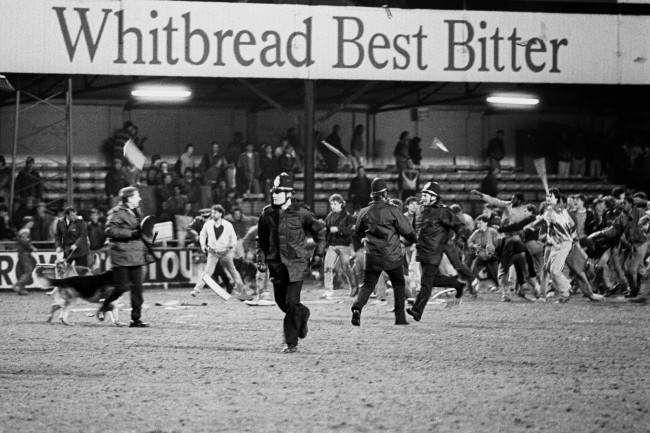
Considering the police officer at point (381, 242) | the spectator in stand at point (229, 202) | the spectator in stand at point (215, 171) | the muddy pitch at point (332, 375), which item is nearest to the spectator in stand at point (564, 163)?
the spectator in stand at point (215, 171)

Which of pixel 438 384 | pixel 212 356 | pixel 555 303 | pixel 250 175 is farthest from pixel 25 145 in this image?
pixel 438 384

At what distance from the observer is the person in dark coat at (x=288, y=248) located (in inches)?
501

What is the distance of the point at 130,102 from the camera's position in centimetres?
3341

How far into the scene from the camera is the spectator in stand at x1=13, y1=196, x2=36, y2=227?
26359 millimetres

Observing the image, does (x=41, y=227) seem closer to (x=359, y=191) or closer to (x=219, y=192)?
(x=219, y=192)

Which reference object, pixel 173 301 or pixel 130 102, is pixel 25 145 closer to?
pixel 130 102

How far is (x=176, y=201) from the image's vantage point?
27.7 metres

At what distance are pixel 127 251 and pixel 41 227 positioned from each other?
1022cm

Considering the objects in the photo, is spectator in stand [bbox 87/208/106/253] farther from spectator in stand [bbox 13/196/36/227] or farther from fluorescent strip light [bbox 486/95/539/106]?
fluorescent strip light [bbox 486/95/539/106]

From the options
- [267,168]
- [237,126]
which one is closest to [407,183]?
[267,168]

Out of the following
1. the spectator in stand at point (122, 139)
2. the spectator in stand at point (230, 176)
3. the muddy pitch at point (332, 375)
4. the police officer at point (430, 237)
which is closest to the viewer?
the muddy pitch at point (332, 375)

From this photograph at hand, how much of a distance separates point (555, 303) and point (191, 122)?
16902mm

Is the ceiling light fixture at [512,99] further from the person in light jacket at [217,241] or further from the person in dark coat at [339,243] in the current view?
the person in light jacket at [217,241]

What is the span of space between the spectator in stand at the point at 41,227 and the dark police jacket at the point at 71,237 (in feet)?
9.42
